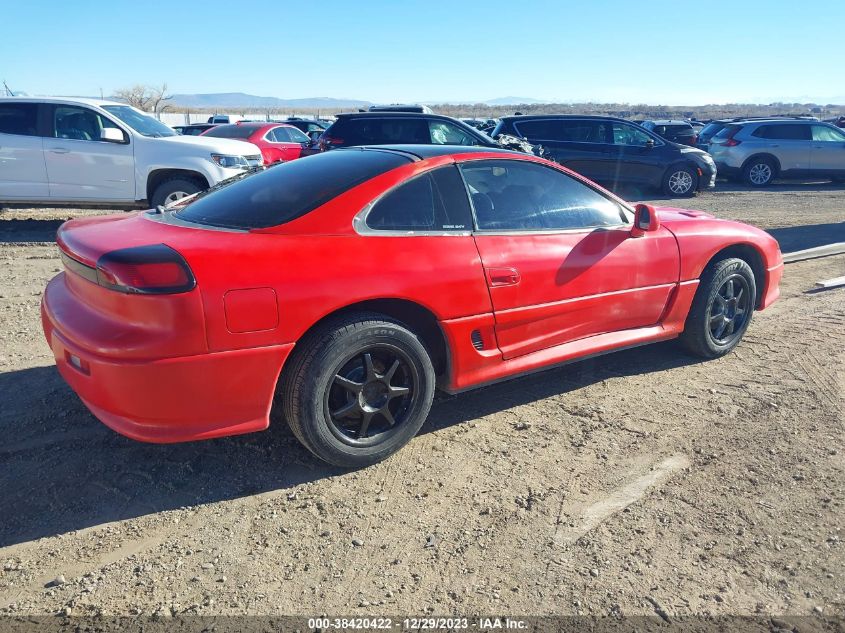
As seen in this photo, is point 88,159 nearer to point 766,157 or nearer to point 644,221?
point 644,221

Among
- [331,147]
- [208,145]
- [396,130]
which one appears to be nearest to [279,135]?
[331,147]

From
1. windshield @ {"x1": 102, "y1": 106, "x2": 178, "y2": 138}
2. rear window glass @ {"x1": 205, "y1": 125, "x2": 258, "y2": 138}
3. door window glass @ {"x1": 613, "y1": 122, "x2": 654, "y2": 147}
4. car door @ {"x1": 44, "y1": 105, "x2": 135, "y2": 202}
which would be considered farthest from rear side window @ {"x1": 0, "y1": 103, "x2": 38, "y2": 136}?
door window glass @ {"x1": 613, "y1": 122, "x2": 654, "y2": 147}

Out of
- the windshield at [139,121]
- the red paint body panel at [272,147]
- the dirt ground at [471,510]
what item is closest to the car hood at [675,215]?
the dirt ground at [471,510]

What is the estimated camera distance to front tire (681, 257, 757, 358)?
180 inches

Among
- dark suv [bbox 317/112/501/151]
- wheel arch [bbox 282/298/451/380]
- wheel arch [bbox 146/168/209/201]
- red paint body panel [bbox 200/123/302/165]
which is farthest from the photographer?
red paint body panel [bbox 200/123/302/165]

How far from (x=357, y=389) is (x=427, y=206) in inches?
40.6

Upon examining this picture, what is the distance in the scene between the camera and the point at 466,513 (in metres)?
2.94

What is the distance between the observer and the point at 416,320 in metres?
3.42

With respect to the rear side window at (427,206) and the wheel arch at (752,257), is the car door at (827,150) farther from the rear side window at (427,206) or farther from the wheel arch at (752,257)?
the rear side window at (427,206)

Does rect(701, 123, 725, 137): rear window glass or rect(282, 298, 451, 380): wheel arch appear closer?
rect(282, 298, 451, 380): wheel arch

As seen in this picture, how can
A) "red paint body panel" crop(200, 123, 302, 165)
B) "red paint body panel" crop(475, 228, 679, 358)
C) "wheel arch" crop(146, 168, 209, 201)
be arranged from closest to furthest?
"red paint body panel" crop(475, 228, 679, 358) < "wheel arch" crop(146, 168, 209, 201) < "red paint body panel" crop(200, 123, 302, 165)

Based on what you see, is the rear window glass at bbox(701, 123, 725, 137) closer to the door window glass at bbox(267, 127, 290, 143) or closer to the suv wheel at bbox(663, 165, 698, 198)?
the suv wheel at bbox(663, 165, 698, 198)

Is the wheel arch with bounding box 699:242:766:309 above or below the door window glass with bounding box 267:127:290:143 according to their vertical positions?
below

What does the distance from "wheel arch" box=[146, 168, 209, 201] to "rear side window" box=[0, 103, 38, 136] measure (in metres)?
1.52
